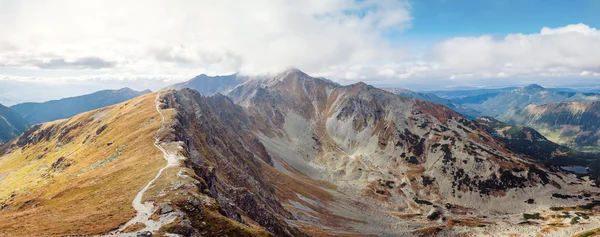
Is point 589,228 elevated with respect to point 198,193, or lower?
lower

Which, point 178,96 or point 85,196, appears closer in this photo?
point 85,196

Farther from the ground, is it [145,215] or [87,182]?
[145,215]

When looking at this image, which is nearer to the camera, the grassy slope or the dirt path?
the dirt path

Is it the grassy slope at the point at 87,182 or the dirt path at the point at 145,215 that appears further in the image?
the grassy slope at the point at 87,182

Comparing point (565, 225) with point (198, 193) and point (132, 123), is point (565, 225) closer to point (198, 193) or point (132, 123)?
point (198, 193)

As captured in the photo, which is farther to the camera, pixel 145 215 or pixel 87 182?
pixel 87 182

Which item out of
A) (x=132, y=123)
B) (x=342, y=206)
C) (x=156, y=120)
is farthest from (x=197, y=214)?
(x=342, y=206)

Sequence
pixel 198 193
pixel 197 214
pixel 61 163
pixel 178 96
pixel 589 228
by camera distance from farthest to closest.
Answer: pixel 178 96 < pixel 589 228 < pixel 61 163 < pixel 198 193 < pixel 197 214

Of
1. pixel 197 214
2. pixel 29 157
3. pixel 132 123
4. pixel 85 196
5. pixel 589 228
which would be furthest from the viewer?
pixel 29 157
